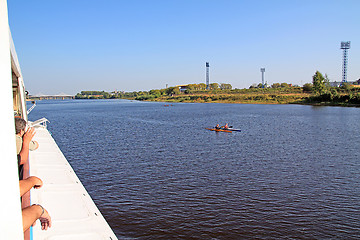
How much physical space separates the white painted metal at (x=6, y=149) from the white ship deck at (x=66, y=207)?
492cm

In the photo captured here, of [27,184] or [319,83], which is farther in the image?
[319,83]

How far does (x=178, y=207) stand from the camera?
510 inches

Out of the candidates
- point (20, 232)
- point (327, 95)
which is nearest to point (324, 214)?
point (20, 232)

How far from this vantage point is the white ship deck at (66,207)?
7.00 meters

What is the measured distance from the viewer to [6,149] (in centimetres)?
208

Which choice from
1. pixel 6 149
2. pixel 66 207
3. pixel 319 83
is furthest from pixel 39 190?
pixel 319 83

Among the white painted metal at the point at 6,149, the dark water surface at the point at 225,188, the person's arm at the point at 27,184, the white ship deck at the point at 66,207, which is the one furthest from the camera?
the dark water surface at the point at 225,188

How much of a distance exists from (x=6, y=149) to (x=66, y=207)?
699 cm

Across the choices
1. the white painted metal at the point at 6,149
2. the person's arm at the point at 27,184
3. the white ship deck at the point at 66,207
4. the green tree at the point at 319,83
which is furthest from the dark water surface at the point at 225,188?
the green tree at the point at 319,83

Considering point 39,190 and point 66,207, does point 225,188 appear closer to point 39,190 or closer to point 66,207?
point 66,207

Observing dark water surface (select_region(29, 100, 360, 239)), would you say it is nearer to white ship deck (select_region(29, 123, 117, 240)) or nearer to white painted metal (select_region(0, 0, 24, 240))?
white ship deck (select_region(29, 123, 117, 240))

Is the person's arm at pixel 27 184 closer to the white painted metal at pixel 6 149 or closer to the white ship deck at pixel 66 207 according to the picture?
Result: the white painted metal at pixel 6 149

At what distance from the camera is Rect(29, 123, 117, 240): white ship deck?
7.00 metres

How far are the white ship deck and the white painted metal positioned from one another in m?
4.92
